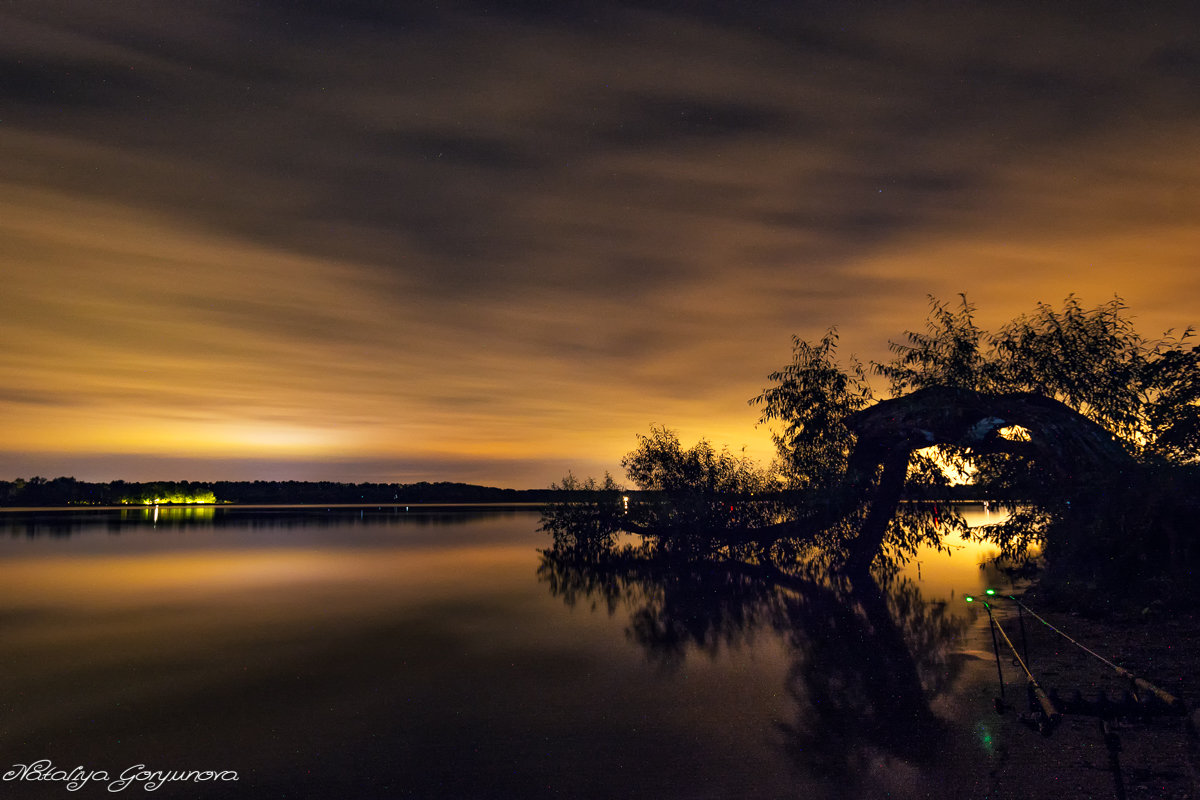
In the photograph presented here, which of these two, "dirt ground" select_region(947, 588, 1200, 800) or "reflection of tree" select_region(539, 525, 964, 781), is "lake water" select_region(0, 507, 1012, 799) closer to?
"reflection of tree" select_region(539, 525, 964, 781)

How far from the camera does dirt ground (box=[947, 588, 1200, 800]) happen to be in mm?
8945

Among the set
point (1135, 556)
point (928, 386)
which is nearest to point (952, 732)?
point (1135, 556)

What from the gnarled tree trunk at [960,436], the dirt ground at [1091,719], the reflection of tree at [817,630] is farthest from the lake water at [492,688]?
the gnarled tree trunk at [960,436]

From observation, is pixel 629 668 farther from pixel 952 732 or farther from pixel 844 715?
pixel 952 732

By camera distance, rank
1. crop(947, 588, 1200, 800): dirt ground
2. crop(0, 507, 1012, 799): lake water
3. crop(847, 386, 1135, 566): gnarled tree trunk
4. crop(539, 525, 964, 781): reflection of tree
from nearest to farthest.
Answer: crop(947, 588, 1200, 800): dirt ground < crop(0, 507, 1012, 799): lake water < crop(539, 525, 964, 781): reflection of tree < crop(847, 386, 1135, 566): gnarled tree trunk

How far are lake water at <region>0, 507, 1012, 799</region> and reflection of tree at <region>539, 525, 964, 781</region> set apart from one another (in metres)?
0.09

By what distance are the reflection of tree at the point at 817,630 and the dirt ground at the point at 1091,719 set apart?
37.0 inches

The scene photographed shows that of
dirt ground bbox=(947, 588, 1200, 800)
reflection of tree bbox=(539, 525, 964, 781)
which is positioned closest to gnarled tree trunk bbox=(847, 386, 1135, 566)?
reflection of tree bbox=(539, 525, 964, 781)

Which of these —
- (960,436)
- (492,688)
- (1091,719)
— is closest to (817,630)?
(1091,719)

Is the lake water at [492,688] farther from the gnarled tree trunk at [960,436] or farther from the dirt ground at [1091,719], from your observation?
the gnarled tree trunk at [960,436]

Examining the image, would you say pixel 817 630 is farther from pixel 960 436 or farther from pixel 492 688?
pixel 492 688

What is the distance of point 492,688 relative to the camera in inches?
600

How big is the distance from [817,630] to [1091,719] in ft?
30.8

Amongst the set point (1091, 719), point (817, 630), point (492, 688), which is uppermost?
point (1091, 719)
